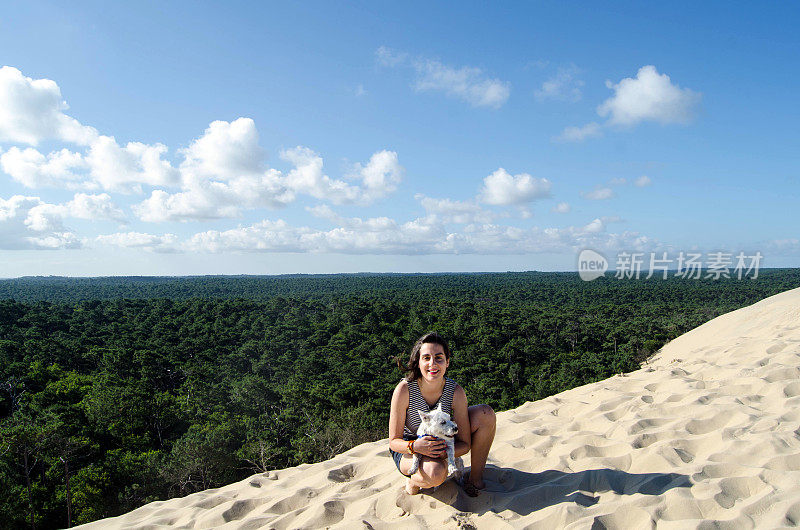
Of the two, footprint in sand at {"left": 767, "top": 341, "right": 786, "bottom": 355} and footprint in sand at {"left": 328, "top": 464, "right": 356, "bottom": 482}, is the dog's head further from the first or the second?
footprint in sand at {"left": 767, "top": 341, "right": 786, "bottom": 355}

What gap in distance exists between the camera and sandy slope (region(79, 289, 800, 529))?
238 centimetres

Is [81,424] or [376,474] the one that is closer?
[376,474]

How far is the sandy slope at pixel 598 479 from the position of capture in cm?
238

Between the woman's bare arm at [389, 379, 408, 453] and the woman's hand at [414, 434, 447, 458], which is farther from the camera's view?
the woman's bare arm at [389, 379, 408, 453]

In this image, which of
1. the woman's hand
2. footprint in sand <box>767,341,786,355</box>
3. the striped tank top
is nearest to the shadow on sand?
the woman's hand

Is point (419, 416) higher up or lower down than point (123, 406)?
higher up

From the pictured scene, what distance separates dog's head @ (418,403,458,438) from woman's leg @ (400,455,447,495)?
0.62 ft

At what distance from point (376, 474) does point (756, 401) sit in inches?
136

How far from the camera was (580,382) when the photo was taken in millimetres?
19672

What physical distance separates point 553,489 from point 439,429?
845 mm

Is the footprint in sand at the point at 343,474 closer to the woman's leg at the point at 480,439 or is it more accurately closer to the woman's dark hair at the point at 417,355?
the woman's leg at the point at 480,439

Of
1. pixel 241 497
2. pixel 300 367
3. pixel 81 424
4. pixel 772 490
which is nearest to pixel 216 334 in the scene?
pixel 300 367

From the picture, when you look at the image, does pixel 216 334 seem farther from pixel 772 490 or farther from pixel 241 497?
pixel 772 490

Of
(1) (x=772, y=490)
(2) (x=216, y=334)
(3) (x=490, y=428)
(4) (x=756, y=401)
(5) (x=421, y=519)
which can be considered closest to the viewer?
(1) (x=772, y=490)
